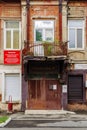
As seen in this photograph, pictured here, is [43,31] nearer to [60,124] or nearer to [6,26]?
[6,26]

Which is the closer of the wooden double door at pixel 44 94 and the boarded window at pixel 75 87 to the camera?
the wooden double door at pixel 44 94

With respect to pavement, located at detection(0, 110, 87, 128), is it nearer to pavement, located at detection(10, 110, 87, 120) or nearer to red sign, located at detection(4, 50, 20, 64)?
pavement, located at detection(10, 110, 87, 120)

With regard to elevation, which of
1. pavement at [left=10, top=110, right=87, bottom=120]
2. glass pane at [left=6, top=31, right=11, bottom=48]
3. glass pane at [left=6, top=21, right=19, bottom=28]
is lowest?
pavement at [left=10, top=110, right=87, bottom=120]

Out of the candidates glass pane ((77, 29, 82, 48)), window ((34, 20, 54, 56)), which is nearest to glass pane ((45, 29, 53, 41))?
window ((34, 20, 54, 56))

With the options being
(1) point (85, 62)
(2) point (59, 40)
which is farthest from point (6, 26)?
(1) point (85, 62)

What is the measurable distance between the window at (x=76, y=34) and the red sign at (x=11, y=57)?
3557mm

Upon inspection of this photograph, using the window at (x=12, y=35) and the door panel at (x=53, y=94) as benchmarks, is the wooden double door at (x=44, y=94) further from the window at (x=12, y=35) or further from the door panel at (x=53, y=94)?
the window at (x=12, y=35)

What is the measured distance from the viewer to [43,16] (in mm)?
31531

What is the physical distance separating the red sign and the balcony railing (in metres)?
1.20

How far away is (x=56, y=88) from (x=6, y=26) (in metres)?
5.34

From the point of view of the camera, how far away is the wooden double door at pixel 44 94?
31.4 m

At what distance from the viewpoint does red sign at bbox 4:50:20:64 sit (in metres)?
31.8

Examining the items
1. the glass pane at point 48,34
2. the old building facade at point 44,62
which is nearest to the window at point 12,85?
the old building facade at point 44,62

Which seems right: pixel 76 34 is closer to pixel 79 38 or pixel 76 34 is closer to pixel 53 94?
pixel 79 38
